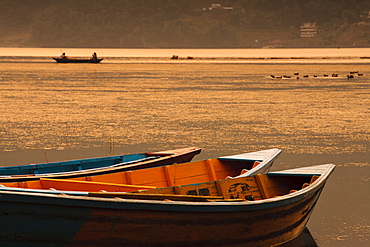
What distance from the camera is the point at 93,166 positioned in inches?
496

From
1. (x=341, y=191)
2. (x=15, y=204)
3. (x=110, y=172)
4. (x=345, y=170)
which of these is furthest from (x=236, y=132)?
(x=15, y=204)

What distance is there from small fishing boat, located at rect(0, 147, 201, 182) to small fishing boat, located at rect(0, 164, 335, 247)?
2017mm

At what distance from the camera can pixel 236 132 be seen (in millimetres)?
21531

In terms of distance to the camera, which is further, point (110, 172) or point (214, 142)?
point (214, 142)

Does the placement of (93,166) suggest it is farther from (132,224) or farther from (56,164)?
(132,224)

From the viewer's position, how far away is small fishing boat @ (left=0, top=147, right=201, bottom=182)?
37.5ft

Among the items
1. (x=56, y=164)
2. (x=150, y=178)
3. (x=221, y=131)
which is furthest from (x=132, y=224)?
(x=221, y=131)

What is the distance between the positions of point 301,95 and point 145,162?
27394 mm

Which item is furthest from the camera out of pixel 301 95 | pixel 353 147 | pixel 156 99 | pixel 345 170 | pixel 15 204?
pixel 301 95

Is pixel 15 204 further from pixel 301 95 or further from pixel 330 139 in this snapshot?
pixel 301 95

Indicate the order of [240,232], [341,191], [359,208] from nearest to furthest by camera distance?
[240,232] → [359,208] → [341,191]

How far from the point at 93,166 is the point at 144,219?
13.6 ft

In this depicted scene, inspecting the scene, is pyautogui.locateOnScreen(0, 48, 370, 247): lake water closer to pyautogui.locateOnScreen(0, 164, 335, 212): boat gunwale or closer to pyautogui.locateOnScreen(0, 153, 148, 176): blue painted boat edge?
pyautogui.locateOnScreen(0, 164, 335, 212): boat gunwale

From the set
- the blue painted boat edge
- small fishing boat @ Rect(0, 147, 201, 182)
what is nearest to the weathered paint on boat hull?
small fishing boat @ Rect(0, 147, 201, 182)
